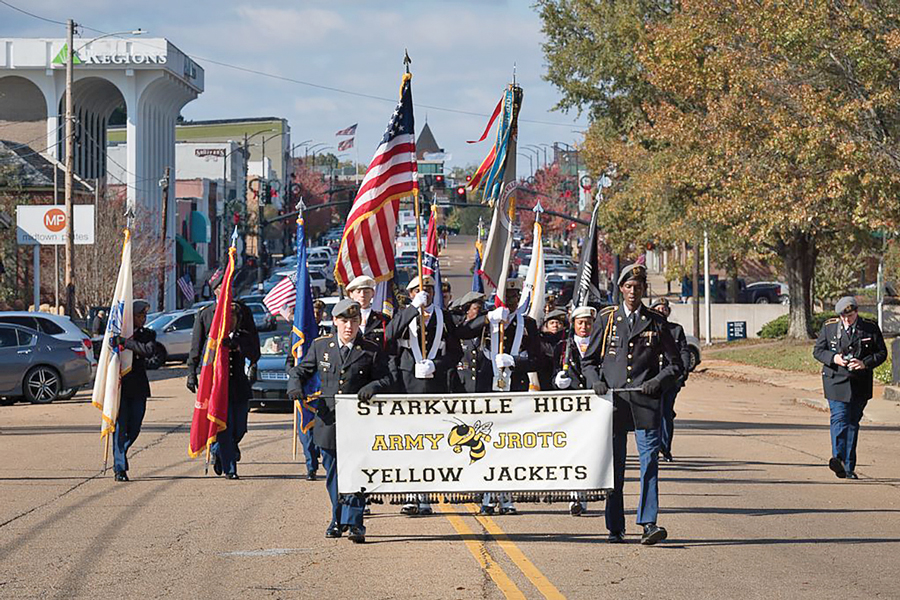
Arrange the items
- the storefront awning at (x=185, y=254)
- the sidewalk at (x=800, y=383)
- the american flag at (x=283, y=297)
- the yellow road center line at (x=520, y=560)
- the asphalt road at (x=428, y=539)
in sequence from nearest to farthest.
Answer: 1. the yellow road center line at (x=520, y=560)
2. the asphalt road at (x=428, y=539)
3. the american flag at (x=283, y=297)
4. the sidewalk at (x=800, y=383)
5. the storefront awning at (x=185, y=254)

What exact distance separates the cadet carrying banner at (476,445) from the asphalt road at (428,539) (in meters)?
0.44

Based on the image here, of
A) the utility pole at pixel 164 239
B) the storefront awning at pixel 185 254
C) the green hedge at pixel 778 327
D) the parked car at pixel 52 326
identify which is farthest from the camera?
the storefront awning at pixel 185 254

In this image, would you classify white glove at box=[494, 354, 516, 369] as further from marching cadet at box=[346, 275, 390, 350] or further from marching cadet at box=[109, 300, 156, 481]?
marching cadet at box=[109, 300, 156, 481]

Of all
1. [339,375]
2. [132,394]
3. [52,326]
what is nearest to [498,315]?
[339,375]

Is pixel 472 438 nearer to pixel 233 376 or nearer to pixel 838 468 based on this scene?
pixel 233 376

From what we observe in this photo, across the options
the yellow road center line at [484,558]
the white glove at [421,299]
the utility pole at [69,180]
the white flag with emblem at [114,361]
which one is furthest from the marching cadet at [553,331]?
the utility pole at [69,180]

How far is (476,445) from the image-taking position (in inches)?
399

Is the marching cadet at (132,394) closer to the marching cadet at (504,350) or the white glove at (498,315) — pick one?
the marching cadet at (504,350)

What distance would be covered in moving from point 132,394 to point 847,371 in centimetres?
767

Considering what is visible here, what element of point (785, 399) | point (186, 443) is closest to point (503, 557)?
point (186, 443)

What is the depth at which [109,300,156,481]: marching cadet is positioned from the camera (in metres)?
14.1

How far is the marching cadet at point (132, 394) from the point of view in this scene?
14.1 meters

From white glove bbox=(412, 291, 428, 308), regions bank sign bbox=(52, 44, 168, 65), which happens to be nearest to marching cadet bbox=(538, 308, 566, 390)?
white glove bbox=(412, 291, 428, 308)

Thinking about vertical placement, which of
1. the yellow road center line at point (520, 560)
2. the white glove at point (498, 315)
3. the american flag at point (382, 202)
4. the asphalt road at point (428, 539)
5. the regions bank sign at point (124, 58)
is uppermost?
the regions bank sign at point (124, 58)
